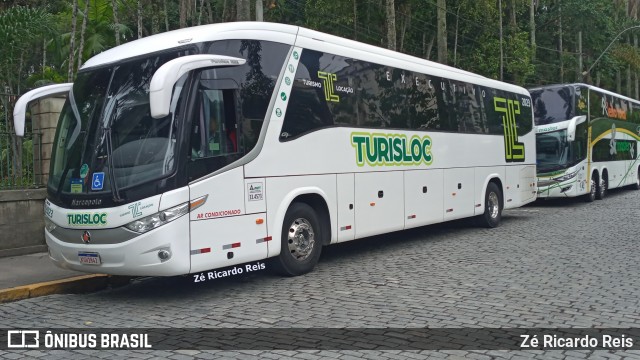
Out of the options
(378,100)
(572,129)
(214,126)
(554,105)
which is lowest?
(214,126)

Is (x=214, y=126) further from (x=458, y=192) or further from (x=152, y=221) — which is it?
(x=458, y=192)

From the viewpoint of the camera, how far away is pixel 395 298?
7.44 meters

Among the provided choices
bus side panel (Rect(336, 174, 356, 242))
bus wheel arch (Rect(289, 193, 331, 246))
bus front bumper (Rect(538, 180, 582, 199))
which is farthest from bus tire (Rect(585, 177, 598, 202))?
bus wheel arch (Rect(289, 193, 331, 246))

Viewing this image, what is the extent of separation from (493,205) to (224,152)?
29.3 ft

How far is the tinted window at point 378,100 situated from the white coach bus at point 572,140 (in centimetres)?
568

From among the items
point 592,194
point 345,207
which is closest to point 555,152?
point 592,194

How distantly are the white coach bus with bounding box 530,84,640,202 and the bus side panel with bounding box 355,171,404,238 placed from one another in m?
10.5

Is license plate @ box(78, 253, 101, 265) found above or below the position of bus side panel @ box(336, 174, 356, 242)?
below

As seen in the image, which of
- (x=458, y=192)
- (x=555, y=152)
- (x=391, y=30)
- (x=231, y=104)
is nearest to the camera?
(x=231, y=104)

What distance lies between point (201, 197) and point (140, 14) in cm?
1357

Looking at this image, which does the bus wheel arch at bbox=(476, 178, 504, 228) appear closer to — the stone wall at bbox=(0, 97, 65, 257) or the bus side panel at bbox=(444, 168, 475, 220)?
the bus side panel at bbox=(444, 168, 475, 220)

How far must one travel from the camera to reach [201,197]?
291 inches

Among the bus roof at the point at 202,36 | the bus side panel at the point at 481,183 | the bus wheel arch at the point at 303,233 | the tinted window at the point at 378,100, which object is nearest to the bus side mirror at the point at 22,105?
the bus roof at the point at 202,36

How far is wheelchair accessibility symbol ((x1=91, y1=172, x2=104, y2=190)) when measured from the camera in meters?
7.33
